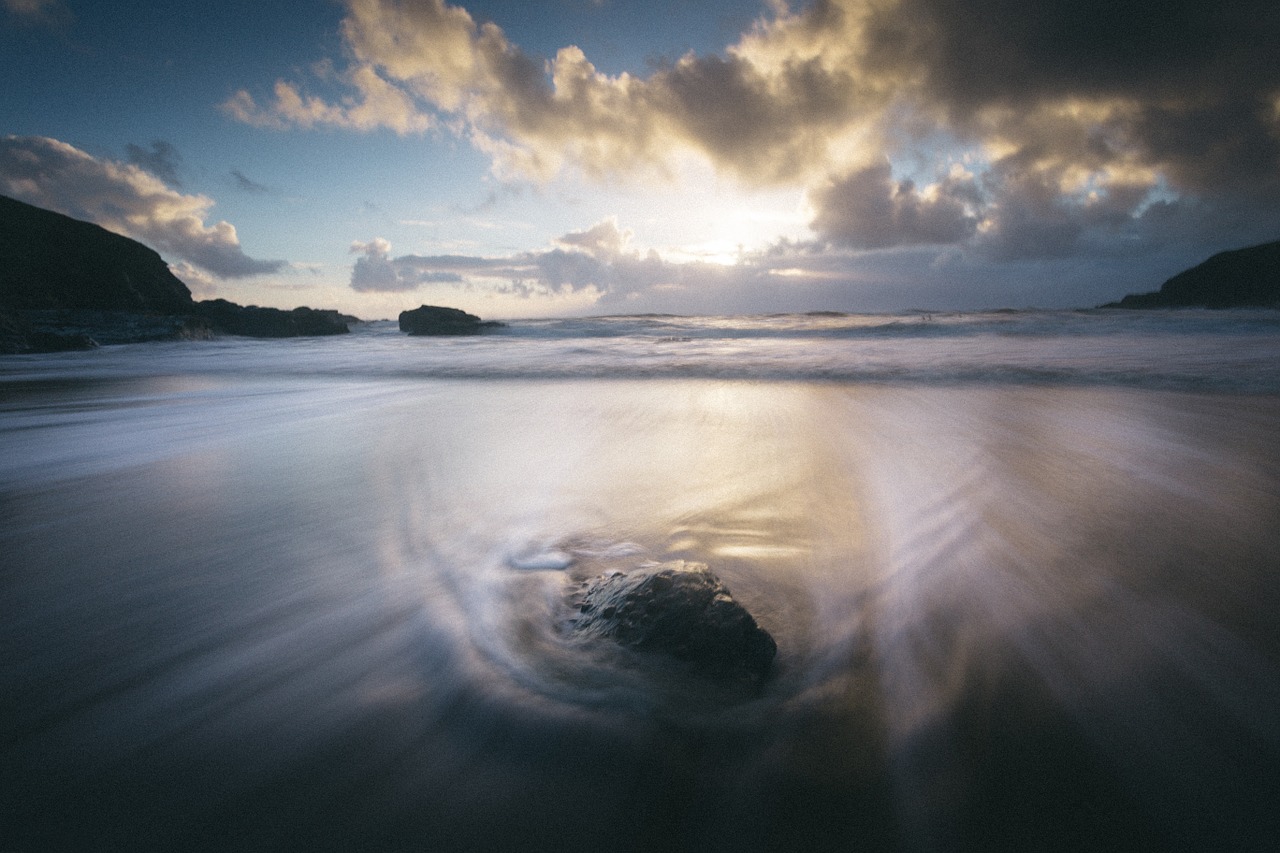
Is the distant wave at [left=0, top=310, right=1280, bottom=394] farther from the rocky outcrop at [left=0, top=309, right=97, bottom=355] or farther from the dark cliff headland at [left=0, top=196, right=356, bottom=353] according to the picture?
the dark cliff headland at [left=0, top=196, right=356, bottom=353]

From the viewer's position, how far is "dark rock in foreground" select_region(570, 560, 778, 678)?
4.14 feet

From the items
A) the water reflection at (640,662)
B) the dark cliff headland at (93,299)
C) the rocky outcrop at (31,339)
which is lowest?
the water reflection at (640,662)

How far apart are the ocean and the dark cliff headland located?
2018 cm

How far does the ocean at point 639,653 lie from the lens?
0.91 m

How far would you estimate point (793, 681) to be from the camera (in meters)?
1.22

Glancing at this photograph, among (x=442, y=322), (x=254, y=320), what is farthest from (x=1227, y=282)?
(x=254, y=320)

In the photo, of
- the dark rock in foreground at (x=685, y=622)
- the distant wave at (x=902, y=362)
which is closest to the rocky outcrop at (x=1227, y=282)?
the distant wave at (x=902, y=362)

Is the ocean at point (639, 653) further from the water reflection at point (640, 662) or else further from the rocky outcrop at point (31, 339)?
the rocky outcrop at point (31, 339)

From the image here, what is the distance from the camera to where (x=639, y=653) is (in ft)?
4.28

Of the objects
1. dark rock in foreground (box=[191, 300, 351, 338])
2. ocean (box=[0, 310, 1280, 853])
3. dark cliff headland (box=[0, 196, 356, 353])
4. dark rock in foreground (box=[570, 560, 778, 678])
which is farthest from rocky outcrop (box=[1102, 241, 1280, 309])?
dark cliff headland (box=[0, 196, 356, 353])

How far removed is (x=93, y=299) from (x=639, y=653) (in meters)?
31.2

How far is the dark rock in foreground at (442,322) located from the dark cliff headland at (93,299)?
528 centimetres

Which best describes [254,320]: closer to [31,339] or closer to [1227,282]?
[31,339]

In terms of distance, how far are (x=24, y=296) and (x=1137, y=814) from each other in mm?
31014
